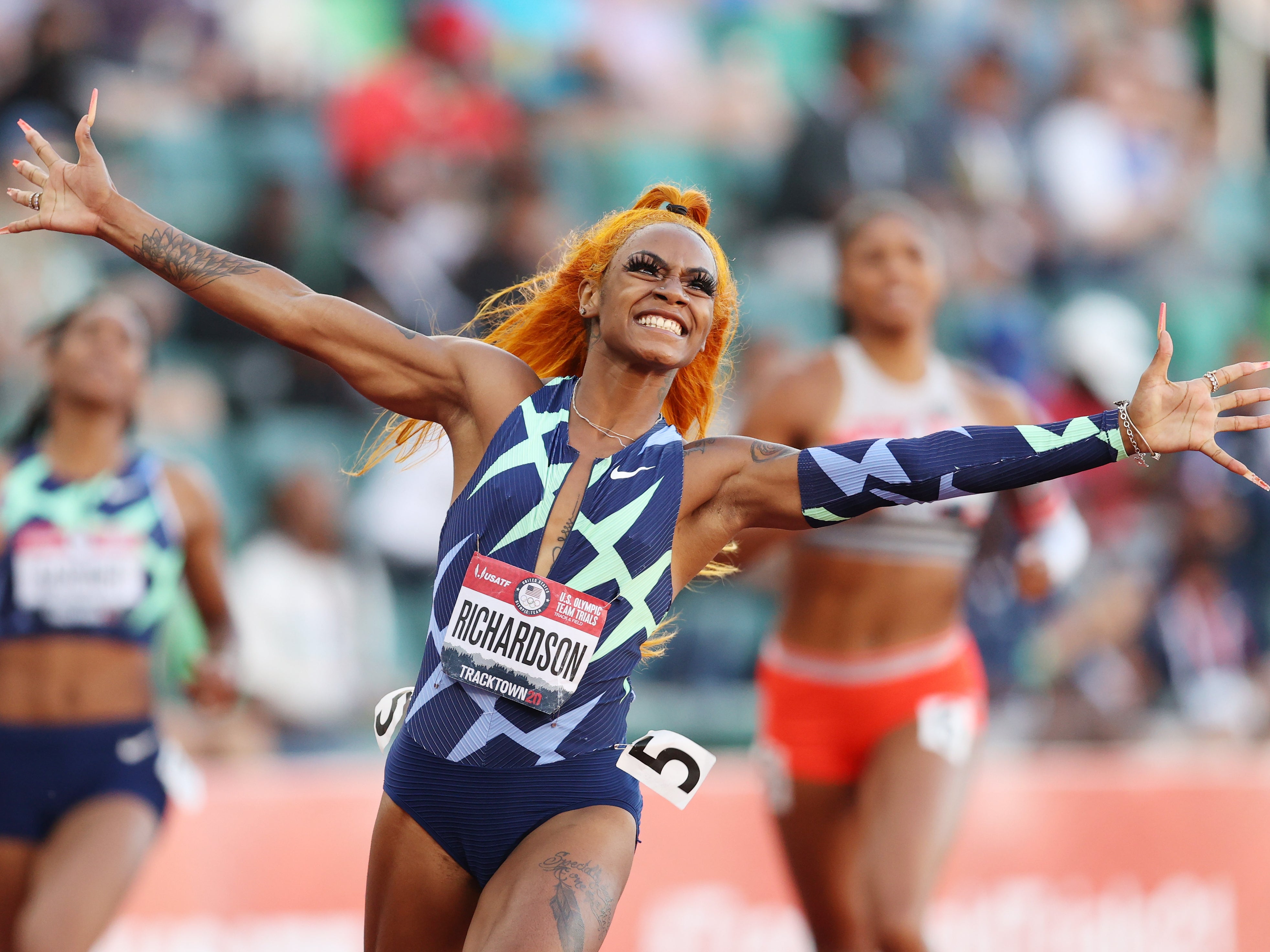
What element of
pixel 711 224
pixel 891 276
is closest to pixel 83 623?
pixel 891 276

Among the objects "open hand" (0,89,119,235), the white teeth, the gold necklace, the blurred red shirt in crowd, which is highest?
the blurred red shirt in crowd

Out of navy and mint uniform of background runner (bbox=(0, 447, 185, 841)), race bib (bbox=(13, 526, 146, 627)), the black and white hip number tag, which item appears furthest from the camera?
race bib (bbox=(13, 526, 146, 627))

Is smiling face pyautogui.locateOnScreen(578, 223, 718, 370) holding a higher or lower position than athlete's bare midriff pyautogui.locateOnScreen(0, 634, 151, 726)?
higher

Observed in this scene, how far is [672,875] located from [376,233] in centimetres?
442

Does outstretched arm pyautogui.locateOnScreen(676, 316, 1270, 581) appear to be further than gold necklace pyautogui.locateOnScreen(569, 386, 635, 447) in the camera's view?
No

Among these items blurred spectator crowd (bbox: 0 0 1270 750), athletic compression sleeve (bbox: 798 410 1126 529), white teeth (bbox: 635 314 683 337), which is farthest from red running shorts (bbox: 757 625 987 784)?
white teeth (bbox: 635 314 683 337)

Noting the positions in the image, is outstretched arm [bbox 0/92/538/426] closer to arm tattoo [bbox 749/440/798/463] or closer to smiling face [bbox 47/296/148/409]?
arm tattoo [bbox 749/440/798/463]

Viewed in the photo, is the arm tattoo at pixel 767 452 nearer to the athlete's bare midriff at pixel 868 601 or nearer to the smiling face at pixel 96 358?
the athlete's bare midriff at pixel 868 601

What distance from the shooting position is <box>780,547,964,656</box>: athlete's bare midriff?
18.1 ft

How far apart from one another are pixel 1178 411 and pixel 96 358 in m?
4.04

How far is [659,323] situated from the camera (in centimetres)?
368

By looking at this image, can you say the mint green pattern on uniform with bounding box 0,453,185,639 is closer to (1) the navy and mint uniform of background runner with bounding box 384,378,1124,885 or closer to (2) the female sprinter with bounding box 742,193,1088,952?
(2) the female sprinter with bounding box 742,193,1088,952

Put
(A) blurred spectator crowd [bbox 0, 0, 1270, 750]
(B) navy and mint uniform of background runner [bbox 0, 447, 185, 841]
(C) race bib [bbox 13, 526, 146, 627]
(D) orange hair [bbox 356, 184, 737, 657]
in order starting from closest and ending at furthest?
1. (D) orange hair [bbox 356, 184, 737, 657]
2. (B) navy and mint uniform of background runner [bbox 0, 447, 185, 841]
3. (C) race bib [bbox 13, 526, 146, 627]
4. (A) blurred spectator crowd [bbox 0, 0, 1270, 750]

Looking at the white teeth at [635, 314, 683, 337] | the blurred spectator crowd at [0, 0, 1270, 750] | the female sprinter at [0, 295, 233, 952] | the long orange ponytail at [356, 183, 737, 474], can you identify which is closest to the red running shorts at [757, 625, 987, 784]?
the blurred spectator crowd at [0, 0, 1270, 750]
